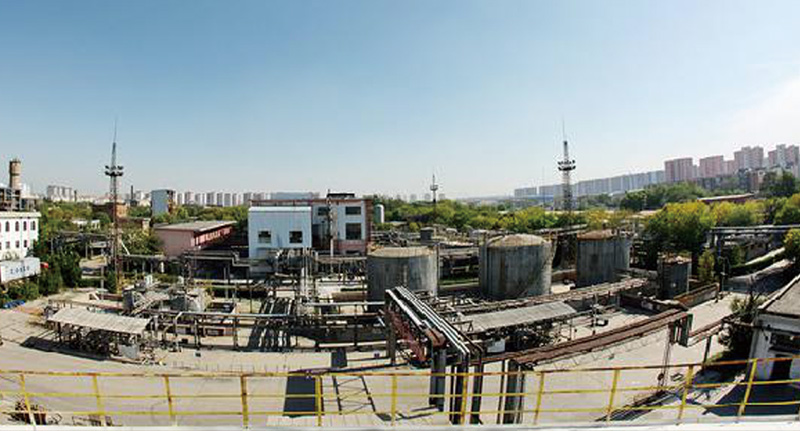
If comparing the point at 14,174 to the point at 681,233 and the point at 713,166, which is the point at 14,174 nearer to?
the point at 681,233

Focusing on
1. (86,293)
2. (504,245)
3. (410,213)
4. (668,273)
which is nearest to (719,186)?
(410,213)

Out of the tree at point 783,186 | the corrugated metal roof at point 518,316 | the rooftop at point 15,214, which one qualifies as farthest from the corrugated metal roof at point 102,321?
the tree at point 783,186

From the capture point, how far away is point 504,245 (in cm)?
2227

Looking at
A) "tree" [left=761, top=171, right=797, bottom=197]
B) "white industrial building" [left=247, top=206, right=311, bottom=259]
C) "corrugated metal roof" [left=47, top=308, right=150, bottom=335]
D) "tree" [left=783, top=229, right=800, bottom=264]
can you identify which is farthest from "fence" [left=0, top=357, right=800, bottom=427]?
"tree" [left=761, top=171, right=797, bottom=197]

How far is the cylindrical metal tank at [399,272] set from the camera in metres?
19.9

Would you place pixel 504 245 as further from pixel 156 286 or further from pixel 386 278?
pixel 156 286

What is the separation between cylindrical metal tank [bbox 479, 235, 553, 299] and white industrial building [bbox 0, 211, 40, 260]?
35.1 m

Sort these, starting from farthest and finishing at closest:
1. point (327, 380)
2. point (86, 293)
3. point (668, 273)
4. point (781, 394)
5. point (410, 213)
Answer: point (410, 213)
point (86, 293)
point (668, 273)
point (327, 380)
point (781, 394)

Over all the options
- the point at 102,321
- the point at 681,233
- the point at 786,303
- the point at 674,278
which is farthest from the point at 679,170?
the point at 102,321

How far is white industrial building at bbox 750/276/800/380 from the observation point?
39.8 ft

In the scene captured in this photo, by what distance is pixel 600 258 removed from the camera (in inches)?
1008

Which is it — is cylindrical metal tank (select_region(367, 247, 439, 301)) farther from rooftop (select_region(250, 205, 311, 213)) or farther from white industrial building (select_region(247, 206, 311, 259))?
rooftop (select_region(250, 205, 311, 213))

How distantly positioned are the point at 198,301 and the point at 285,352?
6897mm

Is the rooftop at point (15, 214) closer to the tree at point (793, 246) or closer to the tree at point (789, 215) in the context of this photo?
the tree at point (793, 246)
